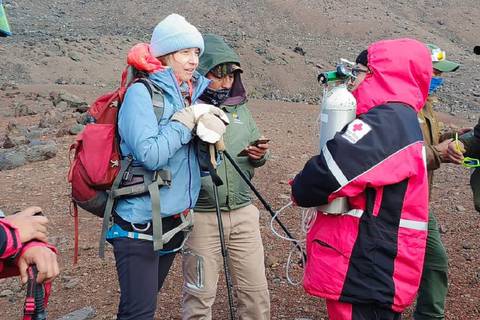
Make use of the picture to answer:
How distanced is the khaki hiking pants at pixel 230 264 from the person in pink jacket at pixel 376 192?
1075 millimetres

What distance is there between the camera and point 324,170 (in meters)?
2.85

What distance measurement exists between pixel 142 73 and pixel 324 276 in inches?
57.1

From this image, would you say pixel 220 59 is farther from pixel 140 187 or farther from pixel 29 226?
pixel 29 226

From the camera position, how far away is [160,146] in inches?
126

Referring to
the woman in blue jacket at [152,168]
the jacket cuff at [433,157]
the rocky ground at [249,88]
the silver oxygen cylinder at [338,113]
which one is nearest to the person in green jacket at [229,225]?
the woman in blue jacket at [152,168]

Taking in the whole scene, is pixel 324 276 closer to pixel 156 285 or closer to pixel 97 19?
pixel 156 285

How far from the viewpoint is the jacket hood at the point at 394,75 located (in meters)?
2.97

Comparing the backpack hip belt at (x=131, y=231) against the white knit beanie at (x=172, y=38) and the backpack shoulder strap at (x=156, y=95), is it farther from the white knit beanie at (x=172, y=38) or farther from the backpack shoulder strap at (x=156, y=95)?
the white knit beanie at (x=172, y=38)

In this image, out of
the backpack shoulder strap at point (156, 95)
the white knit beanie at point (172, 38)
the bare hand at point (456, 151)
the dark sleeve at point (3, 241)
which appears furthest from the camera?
the bare hand at point (456, 151)

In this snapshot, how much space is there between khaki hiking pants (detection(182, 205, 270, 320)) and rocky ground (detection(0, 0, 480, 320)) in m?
0.88

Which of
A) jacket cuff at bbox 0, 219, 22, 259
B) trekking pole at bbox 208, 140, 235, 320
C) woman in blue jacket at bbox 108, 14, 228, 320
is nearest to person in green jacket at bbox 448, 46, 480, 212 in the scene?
trekking pole at bbox 208, 140, 235, 320

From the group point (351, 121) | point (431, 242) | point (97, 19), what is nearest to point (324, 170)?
point (351, 121)

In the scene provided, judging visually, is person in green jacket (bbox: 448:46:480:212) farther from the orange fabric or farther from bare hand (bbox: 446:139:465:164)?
the orange fabric

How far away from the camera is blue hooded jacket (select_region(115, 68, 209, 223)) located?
3.20m
